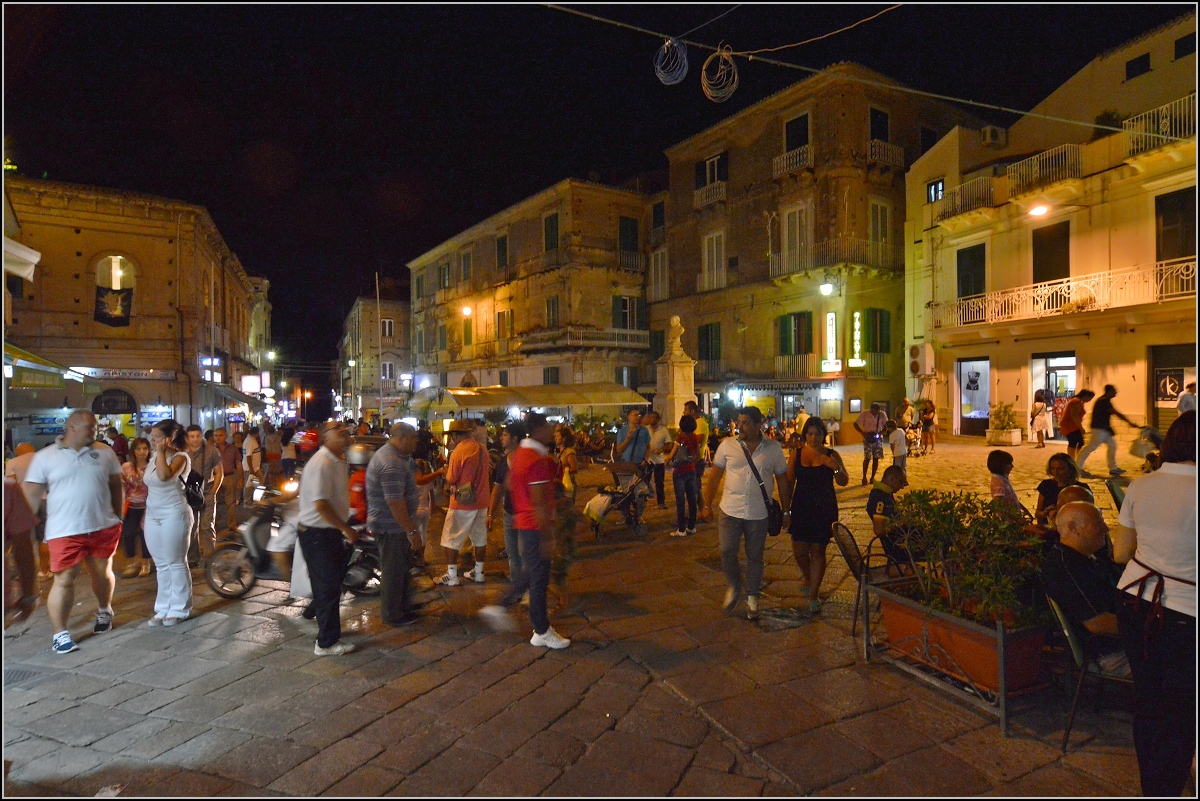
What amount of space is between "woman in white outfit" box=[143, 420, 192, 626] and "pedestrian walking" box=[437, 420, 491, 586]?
2152mm

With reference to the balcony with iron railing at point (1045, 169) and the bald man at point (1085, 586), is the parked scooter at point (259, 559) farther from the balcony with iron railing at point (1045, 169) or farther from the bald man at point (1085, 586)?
the balcony with iron railing at point (1045, 169)

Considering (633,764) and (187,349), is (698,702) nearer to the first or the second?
(633,764)

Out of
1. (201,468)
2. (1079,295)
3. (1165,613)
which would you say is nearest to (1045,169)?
(1079,295)

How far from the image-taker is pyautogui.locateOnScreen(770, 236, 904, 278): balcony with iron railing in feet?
66.7

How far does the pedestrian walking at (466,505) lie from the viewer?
6.30 m

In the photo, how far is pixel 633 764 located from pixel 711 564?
145 inches

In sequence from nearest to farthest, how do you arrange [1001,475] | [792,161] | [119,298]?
[1001,475] < [119,298] < [792,161]

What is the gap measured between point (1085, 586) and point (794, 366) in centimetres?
1912

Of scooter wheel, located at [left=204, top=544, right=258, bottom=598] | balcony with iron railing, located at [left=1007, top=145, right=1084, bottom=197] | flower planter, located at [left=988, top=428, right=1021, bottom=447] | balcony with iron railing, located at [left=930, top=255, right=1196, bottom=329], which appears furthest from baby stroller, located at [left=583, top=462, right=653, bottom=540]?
balcony with iron railing, located at [left=1007, top=145, right=1084, bottom=197]

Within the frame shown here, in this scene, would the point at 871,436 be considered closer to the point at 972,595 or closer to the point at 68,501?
the point at 972,595

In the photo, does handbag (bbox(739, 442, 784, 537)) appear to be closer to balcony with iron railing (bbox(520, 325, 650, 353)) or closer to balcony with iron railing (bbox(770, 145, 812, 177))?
balcony with iron railing (bbox(770, 145, 812, 177))

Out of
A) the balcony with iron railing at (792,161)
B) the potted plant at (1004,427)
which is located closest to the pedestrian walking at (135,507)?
the potted plant at (1004,427)

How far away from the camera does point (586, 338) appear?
27734 millimetres

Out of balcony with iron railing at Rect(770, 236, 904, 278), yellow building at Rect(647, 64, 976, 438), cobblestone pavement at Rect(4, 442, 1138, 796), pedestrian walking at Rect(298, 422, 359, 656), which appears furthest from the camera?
yellow building at Rect(647, 64, 976, 438)
